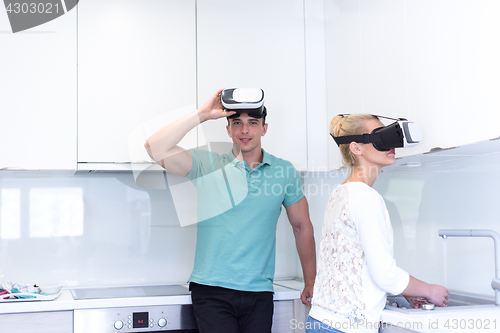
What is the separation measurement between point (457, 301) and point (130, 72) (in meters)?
1.43

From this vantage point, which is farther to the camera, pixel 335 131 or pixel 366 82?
pixel 366 82

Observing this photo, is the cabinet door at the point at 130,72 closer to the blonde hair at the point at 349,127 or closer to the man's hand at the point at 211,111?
the man's hand at the point at 211,111

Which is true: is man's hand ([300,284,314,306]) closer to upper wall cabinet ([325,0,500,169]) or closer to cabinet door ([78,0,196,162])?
upper wall cabinet ([325,0,500,169])

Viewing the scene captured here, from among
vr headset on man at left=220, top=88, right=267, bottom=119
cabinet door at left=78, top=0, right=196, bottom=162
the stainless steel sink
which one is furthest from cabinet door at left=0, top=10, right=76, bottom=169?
the stainless steel sink

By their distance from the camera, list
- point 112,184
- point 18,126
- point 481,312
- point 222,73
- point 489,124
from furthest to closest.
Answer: point 112,184 < point 222,73 < point 18,126 < point 481,312 < point 489,124

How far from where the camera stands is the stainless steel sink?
1.29m

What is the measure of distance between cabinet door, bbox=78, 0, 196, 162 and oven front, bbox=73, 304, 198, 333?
1.86ft

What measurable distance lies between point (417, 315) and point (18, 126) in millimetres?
1506

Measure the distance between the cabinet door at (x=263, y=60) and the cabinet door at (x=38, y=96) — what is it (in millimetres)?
515

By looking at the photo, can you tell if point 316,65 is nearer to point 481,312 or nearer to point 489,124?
point 489,124

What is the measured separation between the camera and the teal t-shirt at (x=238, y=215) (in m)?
1.70

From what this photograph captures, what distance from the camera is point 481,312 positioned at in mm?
1246

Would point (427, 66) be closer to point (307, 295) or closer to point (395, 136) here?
point (395, 136)

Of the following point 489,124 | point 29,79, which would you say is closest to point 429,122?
point 489,124
